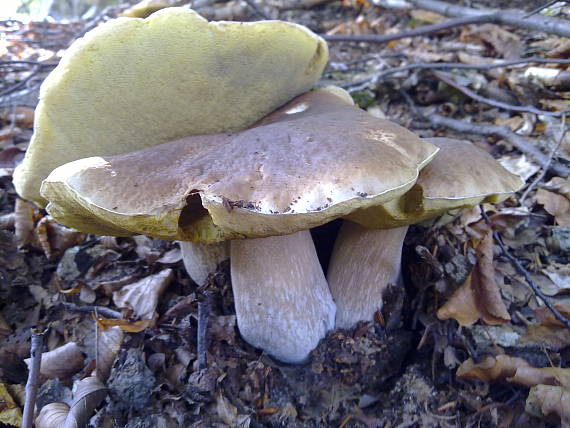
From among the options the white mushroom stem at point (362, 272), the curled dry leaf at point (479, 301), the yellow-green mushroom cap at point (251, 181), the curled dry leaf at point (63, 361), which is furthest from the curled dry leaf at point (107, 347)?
the curled dry leaf at point (479, 301)

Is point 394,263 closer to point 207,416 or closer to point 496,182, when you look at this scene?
point 496,182

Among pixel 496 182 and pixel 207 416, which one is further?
pixel 207 416

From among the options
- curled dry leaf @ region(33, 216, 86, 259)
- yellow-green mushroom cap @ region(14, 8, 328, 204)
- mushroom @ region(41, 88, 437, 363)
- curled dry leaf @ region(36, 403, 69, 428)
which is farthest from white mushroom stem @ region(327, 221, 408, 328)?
curled dry leaf @ region(33, 216, 86, 259)

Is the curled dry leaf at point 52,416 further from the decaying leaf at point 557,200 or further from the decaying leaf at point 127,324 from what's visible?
the decaying leaf at point 557,200

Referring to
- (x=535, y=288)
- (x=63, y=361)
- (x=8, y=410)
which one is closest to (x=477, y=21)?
(x=535, y=288)

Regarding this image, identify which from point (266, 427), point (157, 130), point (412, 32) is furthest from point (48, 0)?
point (266, 427)

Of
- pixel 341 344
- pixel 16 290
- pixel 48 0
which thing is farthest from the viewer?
pixel 48 0

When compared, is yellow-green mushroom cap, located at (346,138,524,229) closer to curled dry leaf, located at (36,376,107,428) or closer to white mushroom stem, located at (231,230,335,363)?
white mushroom stem, located at (231,230,335,363)

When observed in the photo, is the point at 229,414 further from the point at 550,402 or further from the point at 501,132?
the point at 501,132
